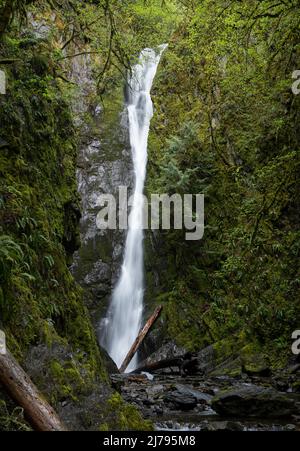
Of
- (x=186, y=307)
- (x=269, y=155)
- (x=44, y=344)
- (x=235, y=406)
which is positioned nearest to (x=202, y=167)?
(x=269, y=155)

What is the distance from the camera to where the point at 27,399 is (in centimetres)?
355

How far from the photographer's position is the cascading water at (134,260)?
48.9 feet

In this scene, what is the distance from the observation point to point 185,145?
16688 mm

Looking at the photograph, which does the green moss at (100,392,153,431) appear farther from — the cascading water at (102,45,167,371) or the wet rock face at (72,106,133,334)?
the wet rock face at (72,106,133,334)

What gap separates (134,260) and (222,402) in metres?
10.1

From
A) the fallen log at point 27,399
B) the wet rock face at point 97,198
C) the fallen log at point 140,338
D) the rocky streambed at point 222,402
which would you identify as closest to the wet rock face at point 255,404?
the rocky streambed at point 222,402

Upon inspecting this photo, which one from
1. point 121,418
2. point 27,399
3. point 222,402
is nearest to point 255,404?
point 222,402

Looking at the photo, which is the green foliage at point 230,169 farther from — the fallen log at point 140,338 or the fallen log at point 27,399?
Answer: the fallen log at point 27,399

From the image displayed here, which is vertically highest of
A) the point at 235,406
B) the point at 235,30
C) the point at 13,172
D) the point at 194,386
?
the point at 235,30

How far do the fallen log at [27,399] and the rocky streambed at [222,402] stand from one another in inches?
122

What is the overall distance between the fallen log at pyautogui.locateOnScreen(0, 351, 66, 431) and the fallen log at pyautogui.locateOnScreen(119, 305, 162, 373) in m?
9.87

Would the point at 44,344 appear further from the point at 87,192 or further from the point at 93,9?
the point at 87,192
